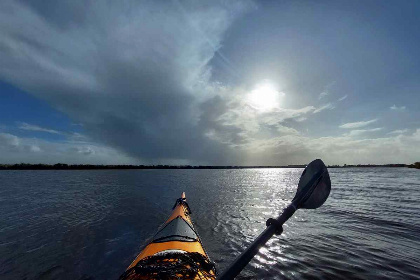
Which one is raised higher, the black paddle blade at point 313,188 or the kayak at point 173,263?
the black paddle blade at point 313,188

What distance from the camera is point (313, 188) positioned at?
2986 millimetres

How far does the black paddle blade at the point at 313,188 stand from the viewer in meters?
2.95

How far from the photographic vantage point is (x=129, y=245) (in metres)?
11.2

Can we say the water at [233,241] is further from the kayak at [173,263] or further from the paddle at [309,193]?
the paddle at [309,193]

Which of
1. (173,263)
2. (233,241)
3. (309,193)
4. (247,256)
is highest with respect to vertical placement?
(309,193)

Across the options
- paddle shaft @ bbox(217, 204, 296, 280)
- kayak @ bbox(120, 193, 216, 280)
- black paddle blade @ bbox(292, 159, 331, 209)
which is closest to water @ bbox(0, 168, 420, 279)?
kayak @ bbox(120, 193, 216, 280)

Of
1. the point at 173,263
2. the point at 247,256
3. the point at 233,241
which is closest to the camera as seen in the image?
the point at 247,256

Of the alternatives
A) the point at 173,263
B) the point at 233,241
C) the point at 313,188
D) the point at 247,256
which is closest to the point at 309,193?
the point at 313,188

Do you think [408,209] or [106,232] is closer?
[106,232]

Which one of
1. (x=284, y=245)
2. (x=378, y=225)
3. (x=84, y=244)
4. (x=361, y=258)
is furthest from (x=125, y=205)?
(x=378, y=225)

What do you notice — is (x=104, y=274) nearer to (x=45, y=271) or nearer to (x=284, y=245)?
(x=45, y=271)

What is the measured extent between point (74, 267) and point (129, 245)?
9.37 ft

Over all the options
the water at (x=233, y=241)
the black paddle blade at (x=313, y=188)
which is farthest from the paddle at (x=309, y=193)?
the water at (x=233, y=241)

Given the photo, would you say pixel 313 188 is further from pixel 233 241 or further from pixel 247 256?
pixel 233 241
